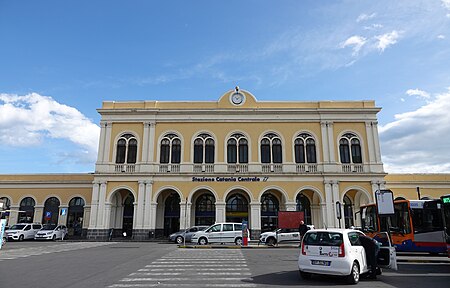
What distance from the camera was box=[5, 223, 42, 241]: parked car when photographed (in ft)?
89.5

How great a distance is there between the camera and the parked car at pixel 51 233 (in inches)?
1099

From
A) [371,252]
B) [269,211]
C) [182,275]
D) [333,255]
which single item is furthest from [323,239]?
[269,211]

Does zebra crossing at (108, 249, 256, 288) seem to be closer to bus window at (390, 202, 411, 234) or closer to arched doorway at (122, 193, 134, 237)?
bus window at (390, 202, 411, 234)

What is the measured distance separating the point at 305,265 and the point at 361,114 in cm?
2401

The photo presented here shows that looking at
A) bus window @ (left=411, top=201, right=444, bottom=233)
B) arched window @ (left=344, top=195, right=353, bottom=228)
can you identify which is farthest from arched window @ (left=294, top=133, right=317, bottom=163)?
bus window @ (left=411, top=201, right=444, bottom=233)

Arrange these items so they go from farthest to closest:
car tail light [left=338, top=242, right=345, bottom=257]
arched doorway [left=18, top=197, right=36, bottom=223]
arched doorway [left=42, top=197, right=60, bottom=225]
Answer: arched doorway [left=18, top=197, right=36, bottom=223], arched doorway [left=42, top=197, right=60, bottom=225], car tail light [left=338, top=242, right=345, bottom=257]

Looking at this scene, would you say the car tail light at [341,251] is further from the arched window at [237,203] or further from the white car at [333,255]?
the arched window at [237,203]

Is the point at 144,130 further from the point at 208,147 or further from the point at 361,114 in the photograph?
the point at 361,114

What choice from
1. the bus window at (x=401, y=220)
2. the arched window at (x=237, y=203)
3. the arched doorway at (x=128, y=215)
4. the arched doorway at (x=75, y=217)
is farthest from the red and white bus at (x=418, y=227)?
the arched doorway at (x=75, y=217)

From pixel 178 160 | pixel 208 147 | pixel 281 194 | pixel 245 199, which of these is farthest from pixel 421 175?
pixel 178 160

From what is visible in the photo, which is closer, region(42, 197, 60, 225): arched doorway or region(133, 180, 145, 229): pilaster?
region(133, 180, 145, 229): pilaster

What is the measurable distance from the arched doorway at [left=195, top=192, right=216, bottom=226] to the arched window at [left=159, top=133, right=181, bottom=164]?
4.31m

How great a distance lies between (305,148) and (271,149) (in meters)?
3.12

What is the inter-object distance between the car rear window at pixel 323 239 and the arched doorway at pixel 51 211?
30.4 metres
